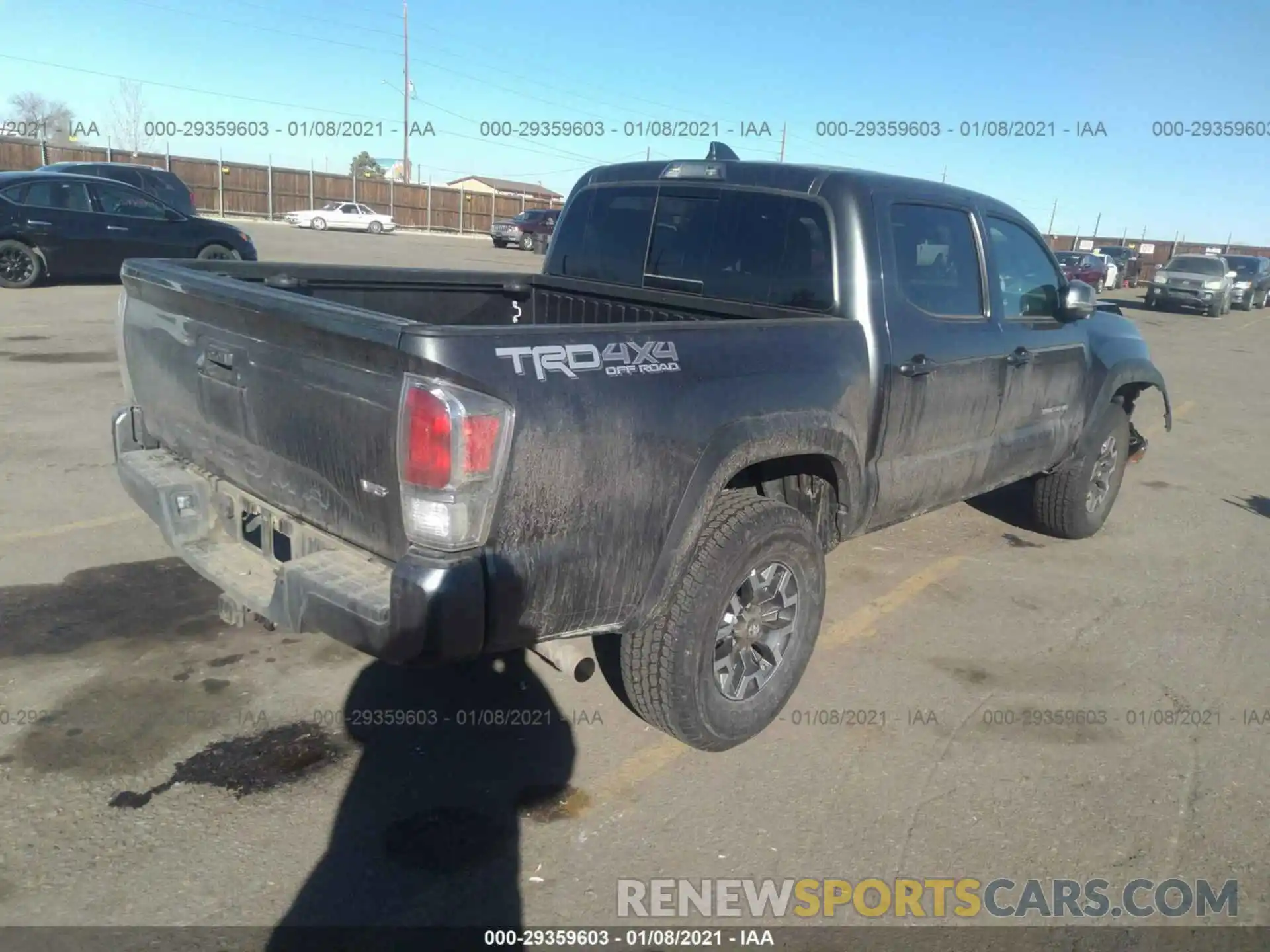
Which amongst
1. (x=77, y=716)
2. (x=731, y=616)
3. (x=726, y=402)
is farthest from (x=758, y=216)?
(x=77, y=716)

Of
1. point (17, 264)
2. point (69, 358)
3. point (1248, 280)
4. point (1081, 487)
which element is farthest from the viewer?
point (1248, 280)

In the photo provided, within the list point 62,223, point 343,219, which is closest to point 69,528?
point 62,223

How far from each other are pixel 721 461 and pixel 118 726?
7.51 ft

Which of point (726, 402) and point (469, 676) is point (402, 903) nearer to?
point (469, 676)

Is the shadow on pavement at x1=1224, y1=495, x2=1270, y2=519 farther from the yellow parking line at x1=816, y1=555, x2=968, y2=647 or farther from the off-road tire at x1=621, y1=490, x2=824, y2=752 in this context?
the off-road tire at x1=621, y1=490, x2=824, y2=752

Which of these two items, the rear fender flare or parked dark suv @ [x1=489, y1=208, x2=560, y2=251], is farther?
parked dark suv @ [x1=489, y1=208, x2=560, y2=251]

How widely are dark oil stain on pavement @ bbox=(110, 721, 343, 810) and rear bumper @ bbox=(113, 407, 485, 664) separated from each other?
0.47 m

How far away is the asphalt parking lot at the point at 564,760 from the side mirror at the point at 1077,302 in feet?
4.89

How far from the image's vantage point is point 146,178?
58.8 feet

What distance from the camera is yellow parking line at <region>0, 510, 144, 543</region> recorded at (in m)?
4.82

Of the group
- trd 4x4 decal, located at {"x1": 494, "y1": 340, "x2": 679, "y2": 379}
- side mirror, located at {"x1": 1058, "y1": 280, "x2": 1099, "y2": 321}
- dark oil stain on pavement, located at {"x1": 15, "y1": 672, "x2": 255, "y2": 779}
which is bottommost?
dark oil stain on pavement, located at {"x1": 15, "y1": 672, "x2": 255, "y2": 779}

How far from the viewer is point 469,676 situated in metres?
3.84

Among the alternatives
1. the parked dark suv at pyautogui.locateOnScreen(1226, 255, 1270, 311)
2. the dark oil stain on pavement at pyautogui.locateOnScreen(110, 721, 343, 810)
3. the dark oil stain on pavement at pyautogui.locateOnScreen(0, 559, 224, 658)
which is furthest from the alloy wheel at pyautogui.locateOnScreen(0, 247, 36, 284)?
the parked dark suv at pyautogui.locateOnScreen(1226, 255, 1270, 311)

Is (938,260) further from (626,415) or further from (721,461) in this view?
(626,415)
